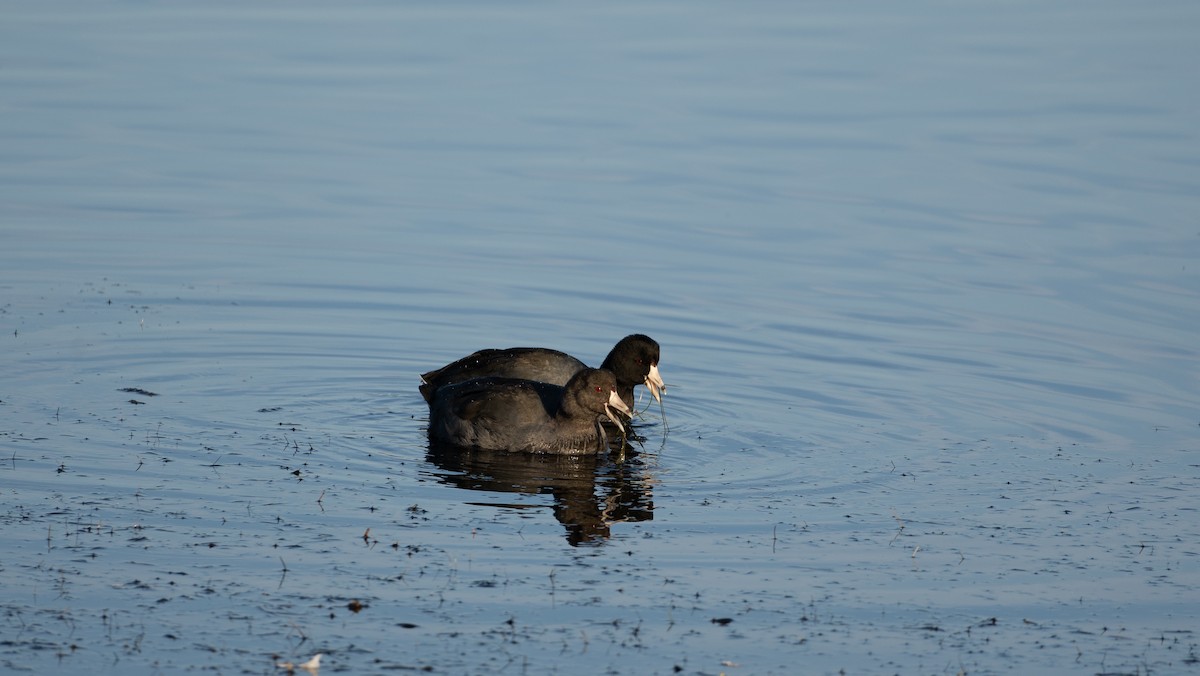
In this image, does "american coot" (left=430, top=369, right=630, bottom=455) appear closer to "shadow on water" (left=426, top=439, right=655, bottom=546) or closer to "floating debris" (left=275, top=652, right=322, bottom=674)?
"shadow on water" (left=426, top=439, right=655, bottom=546)

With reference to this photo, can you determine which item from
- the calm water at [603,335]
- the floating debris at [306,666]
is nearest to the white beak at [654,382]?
the calm water at [603,335]

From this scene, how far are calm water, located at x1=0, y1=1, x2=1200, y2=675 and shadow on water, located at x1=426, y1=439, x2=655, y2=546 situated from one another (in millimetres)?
93

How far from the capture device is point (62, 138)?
2742 cm

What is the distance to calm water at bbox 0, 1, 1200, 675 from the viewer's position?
1055 centimetres

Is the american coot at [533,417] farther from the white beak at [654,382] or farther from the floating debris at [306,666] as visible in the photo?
the floating debris at [306,666]

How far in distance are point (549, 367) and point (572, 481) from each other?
2771 mm

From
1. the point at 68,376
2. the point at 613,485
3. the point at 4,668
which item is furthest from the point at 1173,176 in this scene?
the point at 4,668

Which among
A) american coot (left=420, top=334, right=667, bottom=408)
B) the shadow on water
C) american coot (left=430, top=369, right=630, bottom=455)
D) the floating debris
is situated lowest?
the floating debris

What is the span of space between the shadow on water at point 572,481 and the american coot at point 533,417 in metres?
0.10

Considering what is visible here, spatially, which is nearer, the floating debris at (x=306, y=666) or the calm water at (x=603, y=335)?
the floating debris at (x=306, y=666)

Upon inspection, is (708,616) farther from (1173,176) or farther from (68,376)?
(1173,176)

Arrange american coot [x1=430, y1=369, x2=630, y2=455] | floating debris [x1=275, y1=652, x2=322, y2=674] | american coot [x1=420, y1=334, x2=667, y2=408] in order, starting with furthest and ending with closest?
american coot [x1=420, y1=334, x2=667, y2=408] → american coot [x1=430, y1=369, x2=630, y2=455] → floating debris [x1=275, y1=652, x2=322, y2=674]

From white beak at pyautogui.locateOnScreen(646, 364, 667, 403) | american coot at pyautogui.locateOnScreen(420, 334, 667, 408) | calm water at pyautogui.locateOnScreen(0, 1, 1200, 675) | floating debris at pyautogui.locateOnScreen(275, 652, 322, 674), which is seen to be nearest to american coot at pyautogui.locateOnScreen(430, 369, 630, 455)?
calm water at pyautogui.locateOnScreen(0, 1, 1200, 675)

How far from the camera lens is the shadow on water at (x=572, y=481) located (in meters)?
12.8
